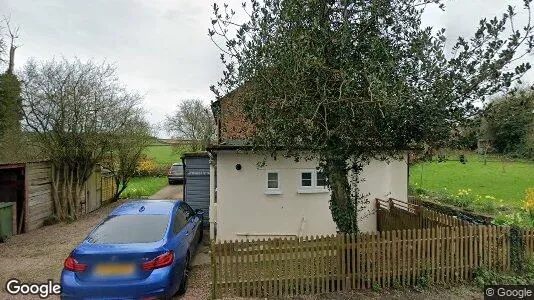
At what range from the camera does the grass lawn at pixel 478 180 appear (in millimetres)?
21734

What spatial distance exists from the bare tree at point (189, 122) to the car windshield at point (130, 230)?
95.9 feet

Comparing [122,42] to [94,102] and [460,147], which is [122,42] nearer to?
[94,102]

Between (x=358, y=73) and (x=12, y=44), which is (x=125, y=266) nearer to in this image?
(x=358, y=73)

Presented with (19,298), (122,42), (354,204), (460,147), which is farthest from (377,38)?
(122,42)

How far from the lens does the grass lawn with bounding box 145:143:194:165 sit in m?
35.8

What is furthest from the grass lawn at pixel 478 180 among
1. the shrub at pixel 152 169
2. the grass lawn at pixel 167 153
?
the grass lawn at pixel 167 153

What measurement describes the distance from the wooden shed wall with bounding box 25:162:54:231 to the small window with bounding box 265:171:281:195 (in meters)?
8.02

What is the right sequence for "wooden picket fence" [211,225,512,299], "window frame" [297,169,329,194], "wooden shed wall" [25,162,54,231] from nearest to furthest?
"wooden picket fence" [211,225,512,299] < "window frame" [297,169,329,194] < "wooden shed wall" [25,162,54,231]

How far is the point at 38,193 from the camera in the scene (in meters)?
12.9

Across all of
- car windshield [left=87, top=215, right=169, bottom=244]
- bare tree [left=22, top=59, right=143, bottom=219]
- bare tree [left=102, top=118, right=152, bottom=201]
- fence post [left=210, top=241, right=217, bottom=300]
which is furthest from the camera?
bare tree [left=102, top=118, right=152, bottom=201]

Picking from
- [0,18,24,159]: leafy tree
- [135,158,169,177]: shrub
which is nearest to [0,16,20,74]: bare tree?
[0,18,24,159]: leafy tree

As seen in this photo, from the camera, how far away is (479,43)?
18.7 ft

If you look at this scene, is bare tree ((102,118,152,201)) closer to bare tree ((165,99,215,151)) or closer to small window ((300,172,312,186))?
small window ((300,172,312,186))

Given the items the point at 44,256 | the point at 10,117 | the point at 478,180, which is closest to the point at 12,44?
the point at 10,117
